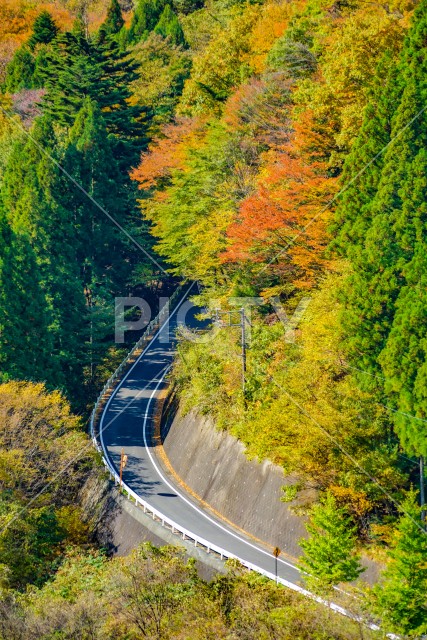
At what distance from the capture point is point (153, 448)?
37.6 metres

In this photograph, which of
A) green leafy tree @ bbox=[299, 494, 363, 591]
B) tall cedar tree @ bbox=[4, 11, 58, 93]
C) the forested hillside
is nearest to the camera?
green leafy tree @ bbox=[299, 494, 363, 591]

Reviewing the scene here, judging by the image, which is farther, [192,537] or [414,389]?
[192,537]

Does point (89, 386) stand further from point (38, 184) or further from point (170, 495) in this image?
point (170, 495)

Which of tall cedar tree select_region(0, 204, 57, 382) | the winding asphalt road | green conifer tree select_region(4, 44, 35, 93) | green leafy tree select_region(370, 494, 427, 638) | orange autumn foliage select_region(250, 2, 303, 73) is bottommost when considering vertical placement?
the winding asphalt road

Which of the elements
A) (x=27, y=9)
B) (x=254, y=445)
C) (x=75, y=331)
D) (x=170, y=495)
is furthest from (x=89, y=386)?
(x=27, y=9)

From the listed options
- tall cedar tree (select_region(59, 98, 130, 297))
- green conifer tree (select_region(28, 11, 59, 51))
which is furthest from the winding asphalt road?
green conifer tree (select_region(28, 11, 59, 51))

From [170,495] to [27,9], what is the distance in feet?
217

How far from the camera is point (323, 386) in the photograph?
25359 mm

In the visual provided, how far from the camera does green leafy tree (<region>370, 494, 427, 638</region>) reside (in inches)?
702

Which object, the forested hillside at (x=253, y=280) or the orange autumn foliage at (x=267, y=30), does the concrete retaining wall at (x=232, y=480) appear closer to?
the forested hillside at (x=253, y=280)

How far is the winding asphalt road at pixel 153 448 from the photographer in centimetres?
2716

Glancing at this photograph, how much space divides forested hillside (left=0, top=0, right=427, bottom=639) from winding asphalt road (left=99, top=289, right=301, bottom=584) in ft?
6.38

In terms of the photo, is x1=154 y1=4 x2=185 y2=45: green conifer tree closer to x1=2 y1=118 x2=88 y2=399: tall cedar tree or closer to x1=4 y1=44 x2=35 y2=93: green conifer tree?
x1=4 y1=44 x2=35 y2=93: green conifer tree

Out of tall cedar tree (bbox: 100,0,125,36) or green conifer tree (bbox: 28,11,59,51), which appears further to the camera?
tall cedar tree (bbox: 100,0,125,36)
